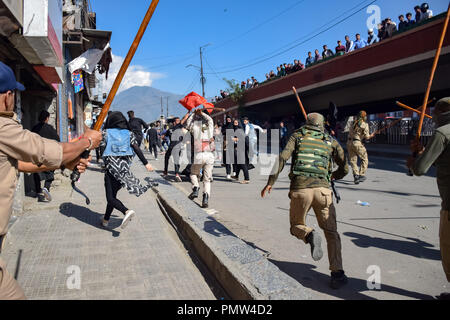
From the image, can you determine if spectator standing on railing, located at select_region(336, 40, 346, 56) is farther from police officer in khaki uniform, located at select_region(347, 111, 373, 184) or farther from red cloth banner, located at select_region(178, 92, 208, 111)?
red cloth banner, located at select_region(178, 92, 208, 111)

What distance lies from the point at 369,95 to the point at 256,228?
16734 millimetres

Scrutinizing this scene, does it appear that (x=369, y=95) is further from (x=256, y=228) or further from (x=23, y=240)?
(x=23, y=240)

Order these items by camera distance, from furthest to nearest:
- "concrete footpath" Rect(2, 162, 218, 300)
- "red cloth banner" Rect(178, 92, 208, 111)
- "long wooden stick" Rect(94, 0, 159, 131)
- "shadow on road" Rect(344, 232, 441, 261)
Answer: "red cloth banner" Rect(178, 92, 208, 111) < "shadow on road" Rect(344, 232, 441, 261) < "concrete footpath" Rect(2, 162, 218, 300) < "long wooden stick" Rect(94, 0, 159, 131)

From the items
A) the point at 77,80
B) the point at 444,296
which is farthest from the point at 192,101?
the point at 77,80

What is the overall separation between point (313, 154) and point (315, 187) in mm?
348

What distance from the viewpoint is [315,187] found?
3.54 m

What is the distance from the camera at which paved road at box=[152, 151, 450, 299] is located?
3439 millimetres

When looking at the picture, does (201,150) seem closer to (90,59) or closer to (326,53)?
(90,59)

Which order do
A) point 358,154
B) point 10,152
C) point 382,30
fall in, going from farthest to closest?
point 382,30 < point 358,154 < point 10,152

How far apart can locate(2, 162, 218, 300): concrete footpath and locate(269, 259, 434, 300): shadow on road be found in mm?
915

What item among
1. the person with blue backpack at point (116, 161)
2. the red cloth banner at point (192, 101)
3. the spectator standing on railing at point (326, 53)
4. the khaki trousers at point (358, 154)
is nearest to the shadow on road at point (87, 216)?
the person with blue backpack at point (116, 161)

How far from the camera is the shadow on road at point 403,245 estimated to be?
4.19 metres

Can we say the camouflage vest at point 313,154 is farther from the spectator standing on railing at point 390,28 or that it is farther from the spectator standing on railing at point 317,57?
the spectator standing on railing at point 317,57

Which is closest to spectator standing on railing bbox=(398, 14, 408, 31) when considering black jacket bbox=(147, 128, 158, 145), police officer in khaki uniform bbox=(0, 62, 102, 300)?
black jacket bbox=(147, 128, 158, 145)
